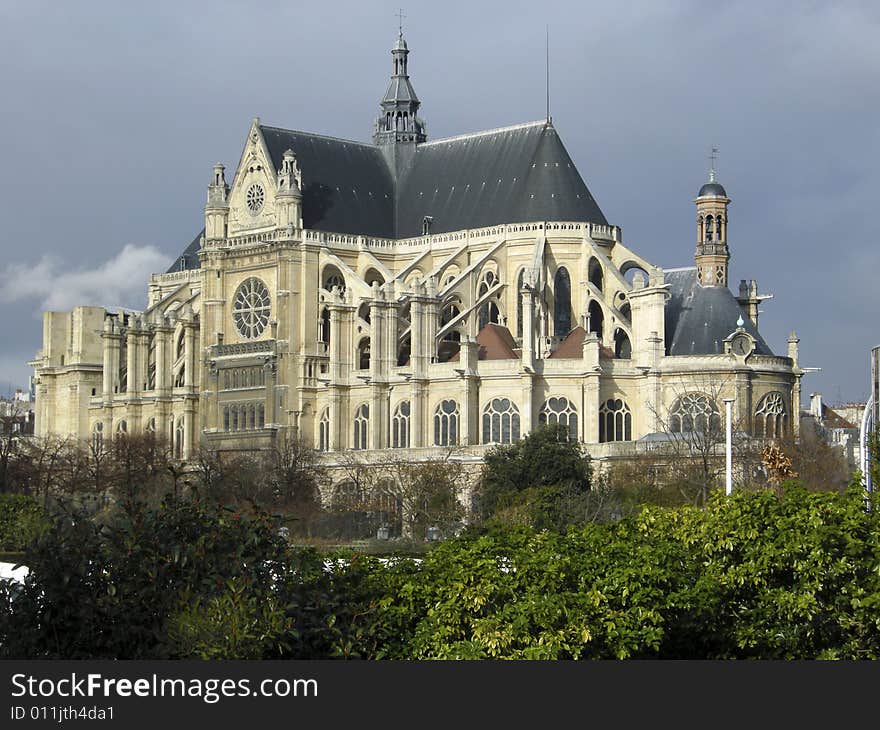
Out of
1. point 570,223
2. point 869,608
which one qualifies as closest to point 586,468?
point 570,223

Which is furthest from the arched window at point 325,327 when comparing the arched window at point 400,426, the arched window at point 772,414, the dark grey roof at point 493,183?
the arched window at point 772,414

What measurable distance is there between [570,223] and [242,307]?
68.0 feet

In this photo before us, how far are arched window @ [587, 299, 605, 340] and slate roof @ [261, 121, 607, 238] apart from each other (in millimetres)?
5165

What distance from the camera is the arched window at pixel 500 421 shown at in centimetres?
9919

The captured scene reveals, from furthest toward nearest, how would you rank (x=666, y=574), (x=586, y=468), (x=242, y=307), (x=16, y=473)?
(x=242, y=307) < (x=16, y=473) < (x=586, y=468) < (x=666, y=574)

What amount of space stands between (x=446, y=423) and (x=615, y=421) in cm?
877

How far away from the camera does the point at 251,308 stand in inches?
4481

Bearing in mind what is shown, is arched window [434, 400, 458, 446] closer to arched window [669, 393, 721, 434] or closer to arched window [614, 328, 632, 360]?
arched window [614, 328, 632, 360]

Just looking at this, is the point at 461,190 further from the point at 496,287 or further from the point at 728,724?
the point at 728,724

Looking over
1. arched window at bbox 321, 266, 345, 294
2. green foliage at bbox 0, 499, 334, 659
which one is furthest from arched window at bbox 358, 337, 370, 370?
green foliage at bbox 0, 499, 334, 659

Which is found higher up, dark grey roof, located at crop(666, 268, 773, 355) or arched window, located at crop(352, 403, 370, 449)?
dark grey roof, located at crop(666, 268, 773, 355)

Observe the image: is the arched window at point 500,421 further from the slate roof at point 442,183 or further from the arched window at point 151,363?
the arched window at point 151,363

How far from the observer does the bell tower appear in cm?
10738

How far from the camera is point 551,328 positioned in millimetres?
105312
